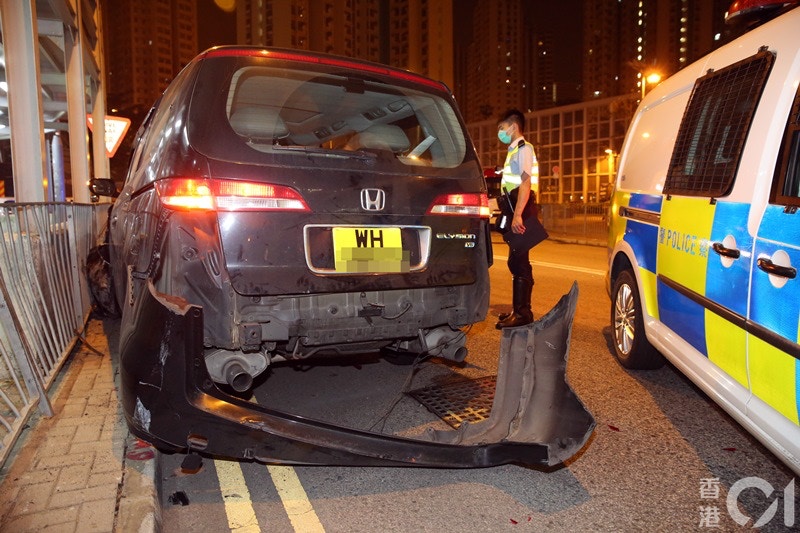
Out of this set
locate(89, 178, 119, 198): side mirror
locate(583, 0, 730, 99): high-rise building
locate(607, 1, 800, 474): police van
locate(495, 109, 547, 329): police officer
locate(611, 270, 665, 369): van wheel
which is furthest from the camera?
locate(583, 0, 730, 99): high-rise building

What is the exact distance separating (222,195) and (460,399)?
1986mm

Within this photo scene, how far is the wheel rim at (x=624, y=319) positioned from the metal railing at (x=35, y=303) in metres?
3.78

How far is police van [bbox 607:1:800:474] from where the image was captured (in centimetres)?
234

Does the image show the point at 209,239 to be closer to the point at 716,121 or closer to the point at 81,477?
the point at 81,477

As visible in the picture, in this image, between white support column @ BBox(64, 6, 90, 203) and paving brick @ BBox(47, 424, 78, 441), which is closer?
paving brick @ BBox(47, 424, 78, 441)

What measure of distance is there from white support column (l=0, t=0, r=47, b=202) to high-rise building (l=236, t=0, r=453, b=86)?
110m

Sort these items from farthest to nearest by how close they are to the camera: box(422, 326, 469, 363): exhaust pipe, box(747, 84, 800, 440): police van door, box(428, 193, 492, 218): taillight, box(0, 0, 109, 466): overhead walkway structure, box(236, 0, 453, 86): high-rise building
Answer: box(236, 0, 453, 86): high-rise building
box(422, 326, 469, 363): exhaust pipe
box(0, 0, 109, 466): overhead walkway structure
box(428, 193, 492, 218): taillight
box(747, 84, 800, 440): police van door

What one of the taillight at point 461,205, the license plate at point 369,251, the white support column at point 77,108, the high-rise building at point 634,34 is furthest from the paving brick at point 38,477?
the high-rise building at point 634,34

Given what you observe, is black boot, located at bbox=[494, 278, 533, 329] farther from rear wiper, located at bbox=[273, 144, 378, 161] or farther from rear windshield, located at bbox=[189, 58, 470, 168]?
rear wiper, located at bbox=[273, 144, 378, 161]

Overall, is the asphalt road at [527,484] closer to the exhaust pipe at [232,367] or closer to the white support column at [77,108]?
the exhaust pipe at [232,367]

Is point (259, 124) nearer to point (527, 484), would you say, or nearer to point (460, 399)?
point (460, 399)

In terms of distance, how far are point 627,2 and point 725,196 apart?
136m

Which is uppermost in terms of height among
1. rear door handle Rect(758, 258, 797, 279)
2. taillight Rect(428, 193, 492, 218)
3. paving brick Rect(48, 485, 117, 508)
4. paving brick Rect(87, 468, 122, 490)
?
taillight Rect(428, 193, 492, 218)

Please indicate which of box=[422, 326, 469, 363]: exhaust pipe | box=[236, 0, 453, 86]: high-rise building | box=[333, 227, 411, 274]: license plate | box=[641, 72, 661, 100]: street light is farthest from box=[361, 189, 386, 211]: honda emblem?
box=[236, 0, 453, 86]: high-rise building
